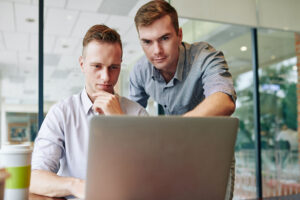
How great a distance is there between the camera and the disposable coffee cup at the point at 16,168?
0.77 m

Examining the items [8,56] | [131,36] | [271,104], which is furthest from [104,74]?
[8,56]

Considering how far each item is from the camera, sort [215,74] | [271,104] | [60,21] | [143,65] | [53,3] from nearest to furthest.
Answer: [215,74], [143,65], [53,3], [60,21], [271,104]

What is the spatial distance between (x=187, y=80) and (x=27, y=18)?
6.85 feet

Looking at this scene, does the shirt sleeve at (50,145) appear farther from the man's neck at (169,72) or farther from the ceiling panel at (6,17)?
the ceiling panel at (6,17)

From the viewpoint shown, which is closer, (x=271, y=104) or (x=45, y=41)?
(x=45, y=41)

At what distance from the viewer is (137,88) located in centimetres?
201

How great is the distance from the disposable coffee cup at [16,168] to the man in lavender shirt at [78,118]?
6.5 inches

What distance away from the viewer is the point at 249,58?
3.85m

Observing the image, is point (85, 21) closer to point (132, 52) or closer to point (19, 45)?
point (132, 52)

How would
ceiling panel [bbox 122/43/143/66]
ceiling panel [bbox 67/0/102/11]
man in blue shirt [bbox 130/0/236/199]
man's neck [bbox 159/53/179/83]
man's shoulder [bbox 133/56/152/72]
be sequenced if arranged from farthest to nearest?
ceiling panel [bbox 67/0/102/11] < ceiling panel [bbox 122/43/143/66] < man's shoulder [bbox 133/56/152/72] < man's neck [bbox 159/53/179/83] < man in blue shirt [bbox 130/0/236/199]

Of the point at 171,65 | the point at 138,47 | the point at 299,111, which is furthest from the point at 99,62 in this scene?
the point at 299,111

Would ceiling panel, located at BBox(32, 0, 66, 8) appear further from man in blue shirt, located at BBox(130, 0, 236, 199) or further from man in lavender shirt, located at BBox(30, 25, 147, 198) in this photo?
man in lavender shirt, located at BBox(30, 25, 147, 198)

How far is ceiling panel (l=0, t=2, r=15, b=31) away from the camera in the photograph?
2.86 m

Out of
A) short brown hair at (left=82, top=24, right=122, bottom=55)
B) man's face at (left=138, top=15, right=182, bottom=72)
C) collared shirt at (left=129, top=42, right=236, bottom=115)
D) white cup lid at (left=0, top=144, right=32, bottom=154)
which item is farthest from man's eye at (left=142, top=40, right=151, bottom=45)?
white cup lid at (left=0, top=144, right=32, bottom=154)
